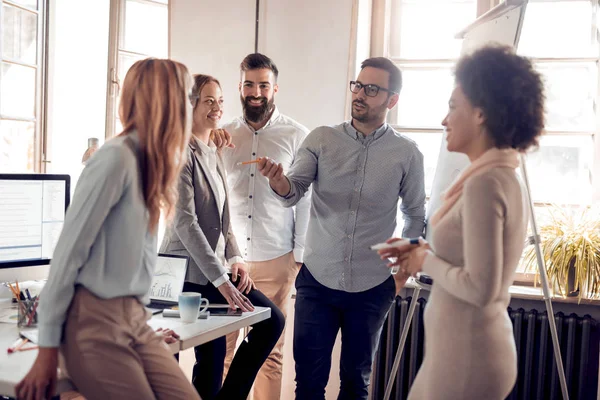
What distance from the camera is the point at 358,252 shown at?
2475 mm

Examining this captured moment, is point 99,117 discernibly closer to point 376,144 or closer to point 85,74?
point 85,74

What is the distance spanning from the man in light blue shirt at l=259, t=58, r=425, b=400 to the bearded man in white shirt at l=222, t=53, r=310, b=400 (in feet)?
1.54

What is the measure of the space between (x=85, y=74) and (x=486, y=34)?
236 cm

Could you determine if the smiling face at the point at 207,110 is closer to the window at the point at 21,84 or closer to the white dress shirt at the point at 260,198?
the white dress shirt at the point at 260,198

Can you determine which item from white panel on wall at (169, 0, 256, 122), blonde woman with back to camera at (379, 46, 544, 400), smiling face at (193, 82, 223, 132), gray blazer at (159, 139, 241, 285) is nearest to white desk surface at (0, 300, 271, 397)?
gray blazer at (159, 139, 241, 285)

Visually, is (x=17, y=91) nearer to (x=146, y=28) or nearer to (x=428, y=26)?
(x=146, y=28)

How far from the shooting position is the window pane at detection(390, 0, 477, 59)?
3.57 meters

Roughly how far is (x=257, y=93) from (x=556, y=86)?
1.63 meters

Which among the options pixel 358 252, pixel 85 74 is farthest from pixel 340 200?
pixel 85 74

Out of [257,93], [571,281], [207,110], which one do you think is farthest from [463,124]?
Result: [571,281]

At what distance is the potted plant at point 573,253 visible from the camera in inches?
116

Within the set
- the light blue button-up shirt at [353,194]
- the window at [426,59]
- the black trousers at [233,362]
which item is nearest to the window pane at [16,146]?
the black trousers at [233,362]

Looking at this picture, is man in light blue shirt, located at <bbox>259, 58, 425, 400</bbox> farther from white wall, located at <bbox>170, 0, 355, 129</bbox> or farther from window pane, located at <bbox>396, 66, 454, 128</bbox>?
window pane, located at <bbox>396, 66, 454, 128</bbox>

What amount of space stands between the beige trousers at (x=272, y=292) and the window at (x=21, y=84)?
4.56ft
